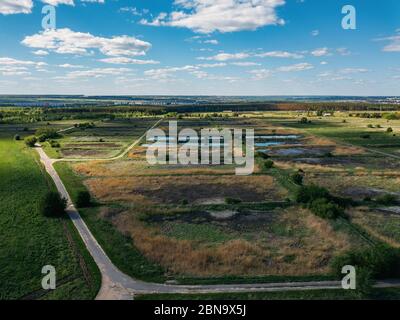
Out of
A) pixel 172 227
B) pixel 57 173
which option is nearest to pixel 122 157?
pixel 57 173

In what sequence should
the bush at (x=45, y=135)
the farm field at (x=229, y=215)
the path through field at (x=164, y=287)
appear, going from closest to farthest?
the path through field at (x=164, y=287)
the farm field at (x=229, y=215)
the bush at (x=45, y=135)

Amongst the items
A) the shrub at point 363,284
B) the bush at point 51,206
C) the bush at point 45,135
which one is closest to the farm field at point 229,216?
the shrub at point 363,284

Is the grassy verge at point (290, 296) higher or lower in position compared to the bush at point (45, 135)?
lower

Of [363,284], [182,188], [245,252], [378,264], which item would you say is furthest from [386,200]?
[182,188]

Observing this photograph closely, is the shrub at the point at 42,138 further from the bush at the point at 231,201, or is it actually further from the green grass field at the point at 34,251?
the bush at the point at 231,201

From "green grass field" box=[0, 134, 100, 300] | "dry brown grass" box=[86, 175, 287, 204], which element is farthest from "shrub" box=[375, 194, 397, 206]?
"green grass field" box=[0, 134, 100, 300]

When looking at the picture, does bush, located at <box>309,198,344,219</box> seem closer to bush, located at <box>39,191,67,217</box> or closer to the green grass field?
the green grass field

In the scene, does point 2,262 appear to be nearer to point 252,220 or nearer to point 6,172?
point 252,220
